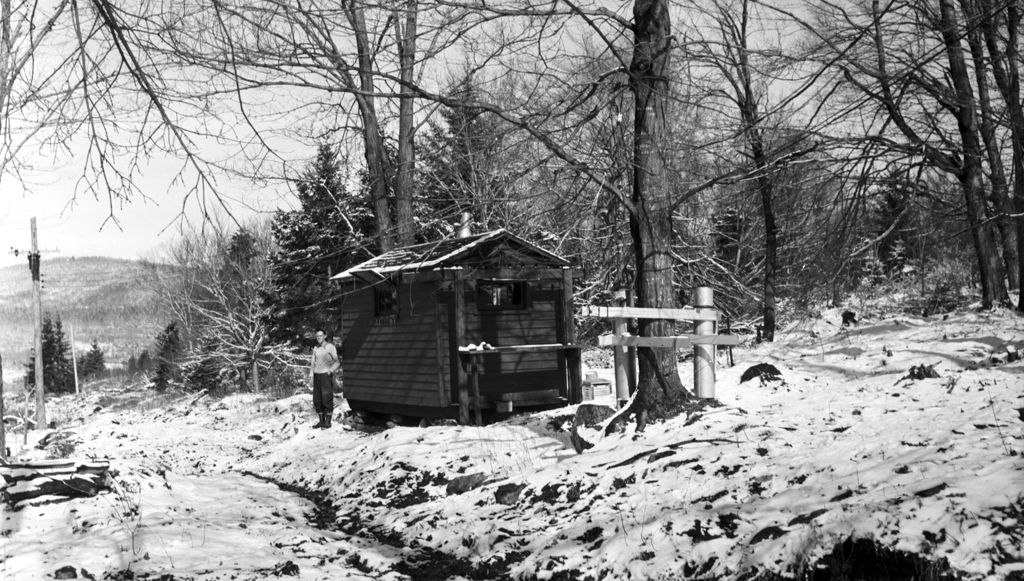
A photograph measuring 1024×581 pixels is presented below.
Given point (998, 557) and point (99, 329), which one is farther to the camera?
point (99, 329)

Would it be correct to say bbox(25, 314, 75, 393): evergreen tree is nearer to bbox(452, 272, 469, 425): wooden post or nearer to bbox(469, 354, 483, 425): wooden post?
bbox(452, 272, 469, 425): wooden post

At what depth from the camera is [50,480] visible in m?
7.50

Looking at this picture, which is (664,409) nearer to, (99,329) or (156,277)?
(156,277)

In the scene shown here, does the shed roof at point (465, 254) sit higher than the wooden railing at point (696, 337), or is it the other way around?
the shed roof at point (465, 254)

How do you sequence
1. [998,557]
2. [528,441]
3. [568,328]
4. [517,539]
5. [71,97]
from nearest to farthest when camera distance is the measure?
[998,557] → [71,97] → [517,539] → [528,441] → [568,328]

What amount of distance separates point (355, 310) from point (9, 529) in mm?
10332

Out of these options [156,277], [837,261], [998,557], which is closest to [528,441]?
[837,261]

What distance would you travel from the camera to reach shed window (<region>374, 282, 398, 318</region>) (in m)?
15.1

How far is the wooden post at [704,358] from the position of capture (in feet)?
26.6

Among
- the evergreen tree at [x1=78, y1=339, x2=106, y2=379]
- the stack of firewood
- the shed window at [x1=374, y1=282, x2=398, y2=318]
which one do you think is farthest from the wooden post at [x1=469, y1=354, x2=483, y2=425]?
the evergreen tree at [x1=78, y1=339, x2=106, y2=379]

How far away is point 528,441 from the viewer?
9227 millimetres

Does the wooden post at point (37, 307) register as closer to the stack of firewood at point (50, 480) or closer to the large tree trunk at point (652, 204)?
the stack of firewood at point (50, 480)

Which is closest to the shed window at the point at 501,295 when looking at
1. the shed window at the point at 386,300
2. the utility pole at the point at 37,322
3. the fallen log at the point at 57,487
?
the shed window at the point at 386,300

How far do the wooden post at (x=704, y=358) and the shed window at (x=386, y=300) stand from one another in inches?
310
